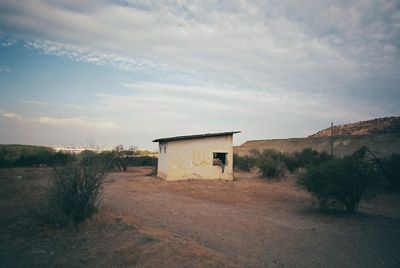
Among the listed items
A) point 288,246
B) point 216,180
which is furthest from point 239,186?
point 288,246

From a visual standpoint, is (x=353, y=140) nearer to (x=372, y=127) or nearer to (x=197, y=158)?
(x=372, y=127)

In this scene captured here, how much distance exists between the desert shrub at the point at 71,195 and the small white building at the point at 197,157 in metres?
12.9

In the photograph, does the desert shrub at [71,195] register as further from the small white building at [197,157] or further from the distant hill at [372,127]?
the distant hill at [372,127]

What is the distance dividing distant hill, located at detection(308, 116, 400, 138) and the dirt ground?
45.0 metres

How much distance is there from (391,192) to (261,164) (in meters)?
9.54

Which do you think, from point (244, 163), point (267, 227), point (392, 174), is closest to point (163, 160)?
point (244, 163)

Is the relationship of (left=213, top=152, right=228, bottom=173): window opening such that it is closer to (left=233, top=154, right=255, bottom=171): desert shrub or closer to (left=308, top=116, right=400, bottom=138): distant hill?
(left=233, top=154, right=255, bottom=171): desert shrub

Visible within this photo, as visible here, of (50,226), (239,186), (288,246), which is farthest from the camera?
(239,186)

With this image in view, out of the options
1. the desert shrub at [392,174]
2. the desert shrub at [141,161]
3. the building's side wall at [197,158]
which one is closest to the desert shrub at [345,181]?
the desert shrub at [392,174]

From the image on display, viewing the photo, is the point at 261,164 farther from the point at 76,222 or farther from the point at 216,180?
the point at 76,222

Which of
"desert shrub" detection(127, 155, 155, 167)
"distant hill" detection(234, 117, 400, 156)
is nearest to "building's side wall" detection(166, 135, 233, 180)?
"distant hill" detection(234, 117, 400, 156)

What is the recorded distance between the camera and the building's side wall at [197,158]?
2280 cm

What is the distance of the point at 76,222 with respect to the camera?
367 inches

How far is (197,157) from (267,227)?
13.7 metres
